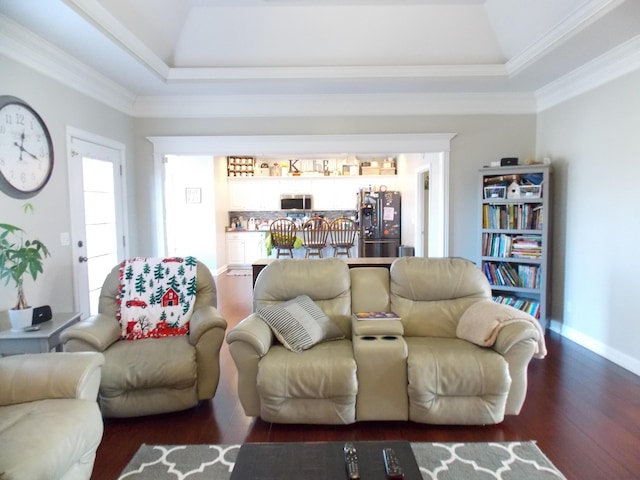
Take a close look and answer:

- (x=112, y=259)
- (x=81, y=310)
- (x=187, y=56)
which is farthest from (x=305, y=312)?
(x=187, y=56)

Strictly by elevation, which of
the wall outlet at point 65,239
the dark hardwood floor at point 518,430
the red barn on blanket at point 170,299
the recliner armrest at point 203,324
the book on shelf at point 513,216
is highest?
the book on shelf at point 513,216

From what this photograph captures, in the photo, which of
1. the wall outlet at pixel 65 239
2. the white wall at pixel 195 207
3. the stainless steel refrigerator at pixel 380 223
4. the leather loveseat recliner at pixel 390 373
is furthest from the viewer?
the stainless steel refrigerator at pixel 380 223

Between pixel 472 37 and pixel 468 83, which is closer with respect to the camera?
pixel 472 37

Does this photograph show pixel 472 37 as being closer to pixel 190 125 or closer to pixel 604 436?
pixel 190 125

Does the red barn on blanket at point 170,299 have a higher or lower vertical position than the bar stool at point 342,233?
lower

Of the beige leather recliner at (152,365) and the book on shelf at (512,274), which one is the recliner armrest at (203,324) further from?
the book on shelf at (512,274)

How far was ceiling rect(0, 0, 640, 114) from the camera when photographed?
10.1 feet

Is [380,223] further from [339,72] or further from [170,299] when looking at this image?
→ [170,299]

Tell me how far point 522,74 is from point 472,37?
597 mm

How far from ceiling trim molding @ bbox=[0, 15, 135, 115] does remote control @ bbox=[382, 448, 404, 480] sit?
3331 millimetres

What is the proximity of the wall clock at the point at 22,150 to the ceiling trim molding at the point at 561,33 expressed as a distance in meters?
3.93

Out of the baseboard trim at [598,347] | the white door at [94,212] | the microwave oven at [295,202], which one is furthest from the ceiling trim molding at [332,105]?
the microwave oven at [295,202]

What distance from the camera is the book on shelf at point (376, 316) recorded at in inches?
98.8

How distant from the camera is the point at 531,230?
391 centimetres
